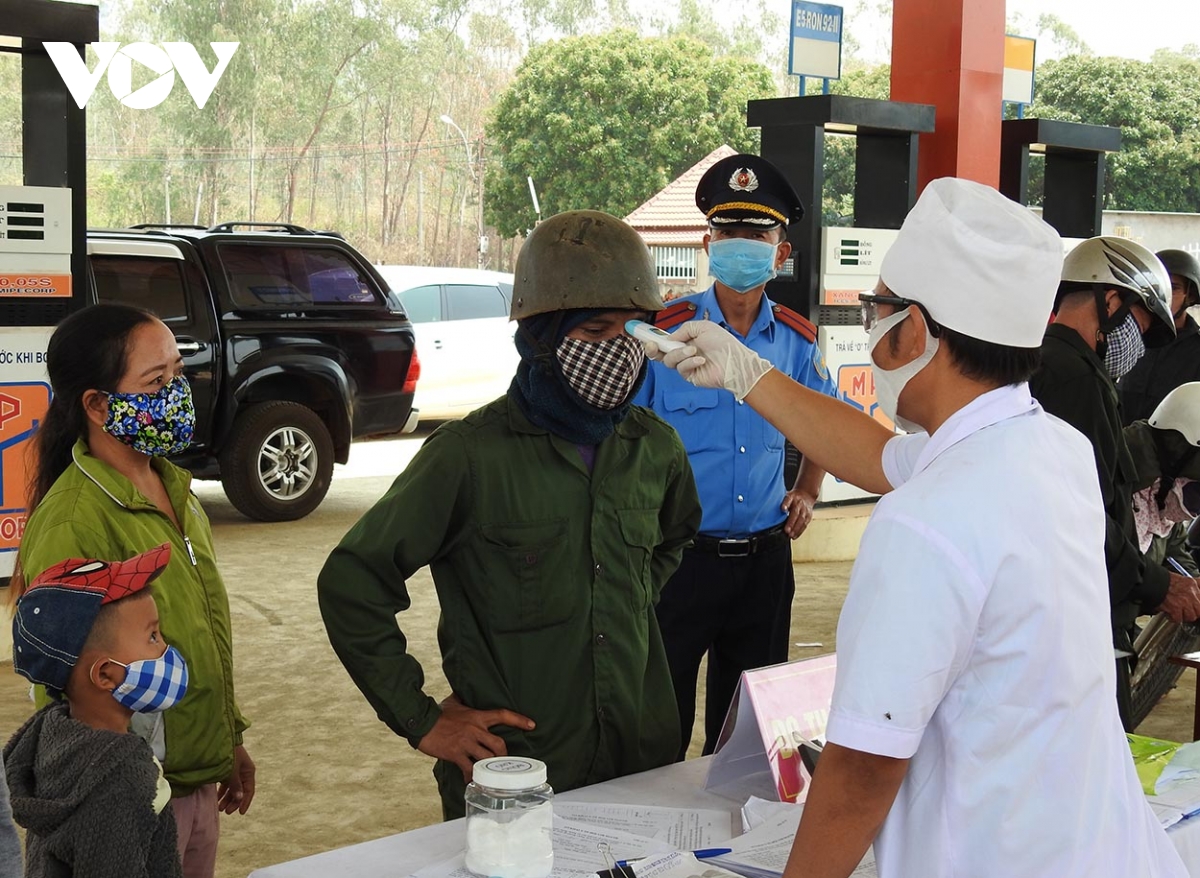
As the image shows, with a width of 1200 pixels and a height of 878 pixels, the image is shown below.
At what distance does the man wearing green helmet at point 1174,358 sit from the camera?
6191 mm

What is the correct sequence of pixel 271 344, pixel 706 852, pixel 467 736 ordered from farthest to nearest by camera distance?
1. pixel 271 344
2. pixel 467 736
3. pixel 706 852

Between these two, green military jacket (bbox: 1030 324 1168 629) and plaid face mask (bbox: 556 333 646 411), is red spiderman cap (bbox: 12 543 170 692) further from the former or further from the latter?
green military jacket (bbox: 1030 324 1168 629)

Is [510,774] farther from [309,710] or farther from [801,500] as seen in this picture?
[309,710]

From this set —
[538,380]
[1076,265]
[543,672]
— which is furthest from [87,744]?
[1076,265]

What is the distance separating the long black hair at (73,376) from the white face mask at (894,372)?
1.73 metres

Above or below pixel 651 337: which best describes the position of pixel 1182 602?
below

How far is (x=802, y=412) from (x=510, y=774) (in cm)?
90

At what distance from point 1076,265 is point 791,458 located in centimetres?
137

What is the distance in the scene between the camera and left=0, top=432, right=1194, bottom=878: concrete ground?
4641mm

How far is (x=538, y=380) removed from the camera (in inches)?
100

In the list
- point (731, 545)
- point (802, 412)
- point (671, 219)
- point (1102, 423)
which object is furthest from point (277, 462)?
point (671, 219)

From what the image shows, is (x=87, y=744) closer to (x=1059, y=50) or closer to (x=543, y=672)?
(x=543, y=672)

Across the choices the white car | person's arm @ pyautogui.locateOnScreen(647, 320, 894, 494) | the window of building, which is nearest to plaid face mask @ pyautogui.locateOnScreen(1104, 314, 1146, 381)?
person's arm @ pyautogui.locateOnScreen(647, 320, 894, 494)

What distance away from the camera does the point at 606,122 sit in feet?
135
